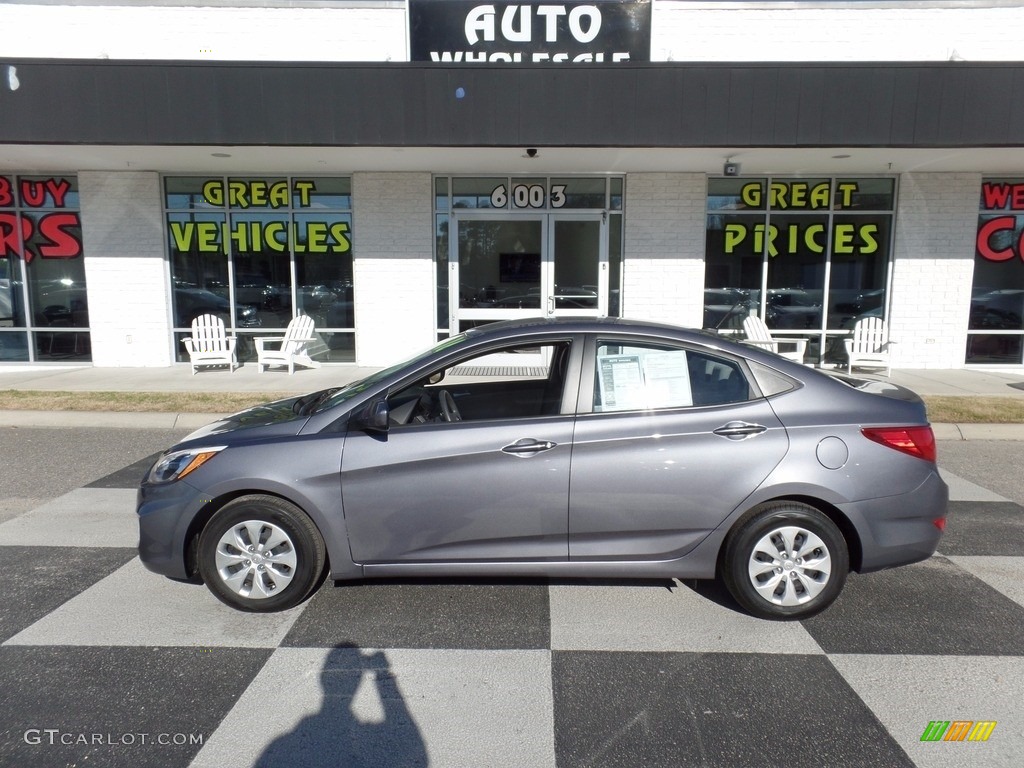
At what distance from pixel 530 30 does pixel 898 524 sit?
33.0 feet

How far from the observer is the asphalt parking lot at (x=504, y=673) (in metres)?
2.79

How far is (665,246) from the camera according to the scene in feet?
40.2

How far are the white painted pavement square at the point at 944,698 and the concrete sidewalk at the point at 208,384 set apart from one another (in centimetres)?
543

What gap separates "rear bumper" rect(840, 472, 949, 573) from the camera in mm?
3678

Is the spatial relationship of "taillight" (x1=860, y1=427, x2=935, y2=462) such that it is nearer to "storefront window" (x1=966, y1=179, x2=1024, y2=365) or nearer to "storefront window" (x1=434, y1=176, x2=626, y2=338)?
"storefront window" (x1=434, y1=176, x2=626, y2=338)

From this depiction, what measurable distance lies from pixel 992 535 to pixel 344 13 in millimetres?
11385

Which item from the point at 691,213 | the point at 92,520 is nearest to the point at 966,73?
the point at 691,213

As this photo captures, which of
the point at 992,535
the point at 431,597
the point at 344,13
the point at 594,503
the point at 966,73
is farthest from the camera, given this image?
the point at 344,13

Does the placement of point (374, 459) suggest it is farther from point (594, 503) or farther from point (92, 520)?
point (92, 520)

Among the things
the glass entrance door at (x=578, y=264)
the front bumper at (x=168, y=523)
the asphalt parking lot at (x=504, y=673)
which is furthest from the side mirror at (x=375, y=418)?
the glass entrance door at (x=578, y=264)

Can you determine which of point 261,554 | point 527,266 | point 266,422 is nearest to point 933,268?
point 527,266

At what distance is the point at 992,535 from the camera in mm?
5098

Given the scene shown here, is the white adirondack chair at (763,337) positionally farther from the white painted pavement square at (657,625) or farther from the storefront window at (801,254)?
the white painted pavement square at (657,625)

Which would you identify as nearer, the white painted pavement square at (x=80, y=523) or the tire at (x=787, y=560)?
the tire at (x=787, y=560)
